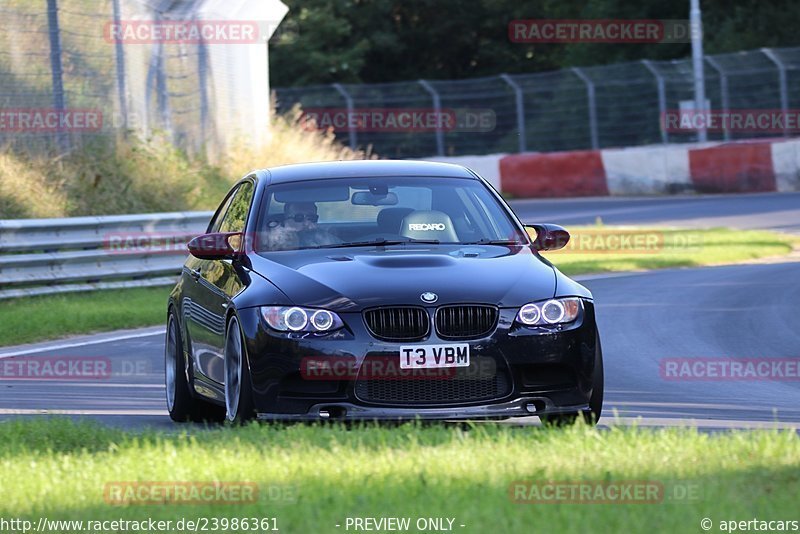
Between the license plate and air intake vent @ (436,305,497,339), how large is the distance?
88mm

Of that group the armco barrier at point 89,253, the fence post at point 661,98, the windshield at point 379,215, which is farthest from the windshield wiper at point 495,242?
the fence post at point 661,98

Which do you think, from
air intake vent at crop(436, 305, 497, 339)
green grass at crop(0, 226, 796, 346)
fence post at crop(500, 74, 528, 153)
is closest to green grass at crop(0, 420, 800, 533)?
air intake vent at crop(436, 305, 497, 339)

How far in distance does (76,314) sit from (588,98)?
78.6 ft

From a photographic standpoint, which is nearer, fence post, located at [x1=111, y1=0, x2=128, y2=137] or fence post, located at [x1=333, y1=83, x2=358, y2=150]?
fence post, located at [x1=111, y1=0, x2=128, y2=137]

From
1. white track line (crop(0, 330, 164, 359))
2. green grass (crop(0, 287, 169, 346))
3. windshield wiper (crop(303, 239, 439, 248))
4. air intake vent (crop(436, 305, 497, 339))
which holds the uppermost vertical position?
windshield wiper (crop(303, 239, 439, 248))

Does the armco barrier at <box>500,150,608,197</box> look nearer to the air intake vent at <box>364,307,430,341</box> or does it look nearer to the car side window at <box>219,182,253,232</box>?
the car side window at <box>219,182,253,232</box>

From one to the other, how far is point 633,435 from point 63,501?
252 centimetres

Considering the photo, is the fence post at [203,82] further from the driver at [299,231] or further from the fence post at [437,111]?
the driver at [299,231]

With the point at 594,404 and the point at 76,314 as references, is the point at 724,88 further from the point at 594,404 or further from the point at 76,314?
the point at 594,404

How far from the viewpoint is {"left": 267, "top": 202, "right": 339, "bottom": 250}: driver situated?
9250 mm

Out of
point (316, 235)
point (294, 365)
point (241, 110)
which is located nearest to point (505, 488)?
point (294, 365)

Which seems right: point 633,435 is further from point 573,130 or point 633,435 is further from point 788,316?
point 573,130

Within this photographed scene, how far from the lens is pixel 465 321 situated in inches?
320

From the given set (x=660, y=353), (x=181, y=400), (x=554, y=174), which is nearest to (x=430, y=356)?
(x=181, y=400)
